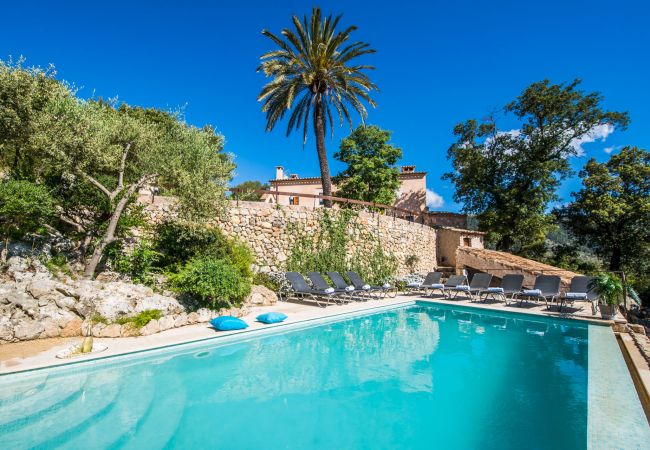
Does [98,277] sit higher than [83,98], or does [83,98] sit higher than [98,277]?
[83,98]

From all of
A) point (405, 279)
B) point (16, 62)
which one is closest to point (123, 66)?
point (16, 62)

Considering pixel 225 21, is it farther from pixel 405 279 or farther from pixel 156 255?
pixel 405 279

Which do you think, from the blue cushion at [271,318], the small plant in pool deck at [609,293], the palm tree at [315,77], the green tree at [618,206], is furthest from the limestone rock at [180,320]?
the green tree at [618,206]

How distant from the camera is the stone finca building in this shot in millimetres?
26688

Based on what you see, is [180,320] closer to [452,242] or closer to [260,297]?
[260,297]

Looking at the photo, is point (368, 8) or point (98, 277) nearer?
point (98, 277)

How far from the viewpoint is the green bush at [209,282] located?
7.82 meters

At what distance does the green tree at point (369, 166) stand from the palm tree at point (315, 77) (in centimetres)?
878

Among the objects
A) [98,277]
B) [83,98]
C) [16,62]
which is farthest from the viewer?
[83,98]

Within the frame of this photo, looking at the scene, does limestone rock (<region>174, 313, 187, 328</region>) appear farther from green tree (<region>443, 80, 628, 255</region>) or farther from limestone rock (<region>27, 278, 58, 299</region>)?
green tree (<region>443, 80, 628, 255</region>)

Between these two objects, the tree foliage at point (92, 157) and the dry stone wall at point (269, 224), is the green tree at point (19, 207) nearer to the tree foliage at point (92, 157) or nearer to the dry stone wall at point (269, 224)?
the tree foliage at point (92, 157)

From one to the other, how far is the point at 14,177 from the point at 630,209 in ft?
93.6

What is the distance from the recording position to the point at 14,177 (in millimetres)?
7531

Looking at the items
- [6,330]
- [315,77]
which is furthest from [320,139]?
[6,330]
